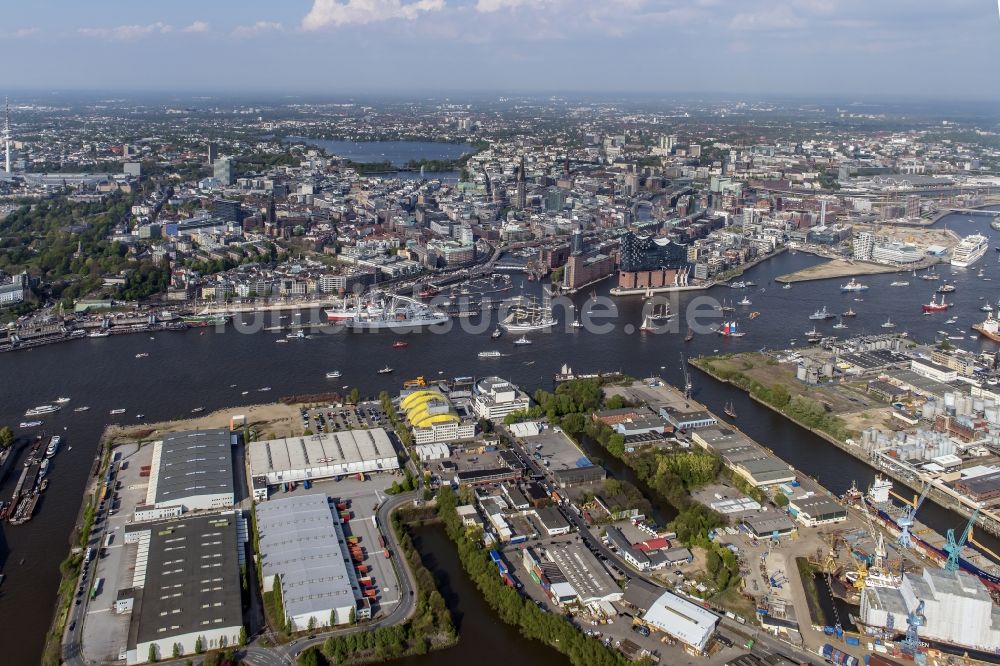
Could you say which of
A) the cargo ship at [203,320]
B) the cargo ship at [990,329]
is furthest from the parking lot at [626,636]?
the cargo ship at [990,329]

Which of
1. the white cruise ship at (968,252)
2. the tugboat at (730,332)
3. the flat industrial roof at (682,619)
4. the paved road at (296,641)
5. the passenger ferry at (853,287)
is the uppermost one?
the white cruise ship at (968,252)

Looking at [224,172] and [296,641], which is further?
[224,172]

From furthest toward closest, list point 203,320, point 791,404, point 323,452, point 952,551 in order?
point 203,320 < point 791,404 < point 323,452 < point 952,551

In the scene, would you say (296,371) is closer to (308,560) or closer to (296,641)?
(308,560)

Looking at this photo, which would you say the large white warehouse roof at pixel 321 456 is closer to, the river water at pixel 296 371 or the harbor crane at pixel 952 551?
the river water at pixel 296 371

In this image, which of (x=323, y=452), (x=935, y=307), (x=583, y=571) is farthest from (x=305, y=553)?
(x=935, y=307)

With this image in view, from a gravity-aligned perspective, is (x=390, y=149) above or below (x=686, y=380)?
above
